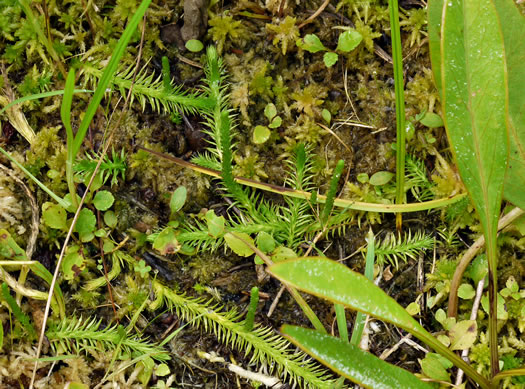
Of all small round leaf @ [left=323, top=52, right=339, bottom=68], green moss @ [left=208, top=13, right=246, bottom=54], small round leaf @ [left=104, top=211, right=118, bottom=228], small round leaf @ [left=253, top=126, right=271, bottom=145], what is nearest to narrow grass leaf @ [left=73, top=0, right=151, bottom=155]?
small round leaf @ [left=104, top=211, right=118, bottom=228]

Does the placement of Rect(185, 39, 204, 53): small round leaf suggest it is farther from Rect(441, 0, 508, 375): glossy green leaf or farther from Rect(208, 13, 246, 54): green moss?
Rect(441, 0, 508, 375): glossy green leaf

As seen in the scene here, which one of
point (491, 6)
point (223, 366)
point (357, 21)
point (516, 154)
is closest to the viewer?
point (491, 6)

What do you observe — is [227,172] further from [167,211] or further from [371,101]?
[371,101]

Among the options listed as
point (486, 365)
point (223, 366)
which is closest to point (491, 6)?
point (486, 365)

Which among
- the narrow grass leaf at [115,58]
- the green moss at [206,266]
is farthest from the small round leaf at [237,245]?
the narrow grass leaf at [115,58]

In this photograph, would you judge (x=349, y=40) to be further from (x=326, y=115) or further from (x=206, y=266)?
(x=206, y=266)

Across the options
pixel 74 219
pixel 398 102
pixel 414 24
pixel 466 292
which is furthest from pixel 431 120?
pixel 74 219
